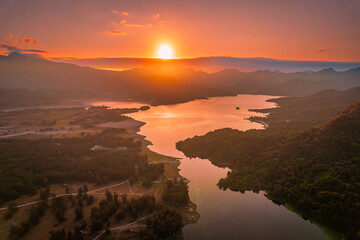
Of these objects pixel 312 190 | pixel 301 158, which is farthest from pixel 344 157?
pixel 312 190

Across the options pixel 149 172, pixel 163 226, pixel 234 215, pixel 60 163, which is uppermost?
pixel 60 163

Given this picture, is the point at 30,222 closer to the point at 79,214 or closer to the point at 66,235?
the point at 79,214

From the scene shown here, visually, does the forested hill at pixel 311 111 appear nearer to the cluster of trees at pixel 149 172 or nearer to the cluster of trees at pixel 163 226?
the cluster of trees at pixel 149 172

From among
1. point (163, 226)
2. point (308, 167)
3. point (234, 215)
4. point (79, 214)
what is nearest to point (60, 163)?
point (79, 214)

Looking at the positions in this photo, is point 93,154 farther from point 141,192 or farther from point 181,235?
point 181,235

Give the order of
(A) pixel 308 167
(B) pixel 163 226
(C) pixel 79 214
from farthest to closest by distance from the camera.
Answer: (A) pixel 308 167
(C) pixel 79 214
(B) pixel 163 226

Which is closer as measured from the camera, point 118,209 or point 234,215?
point 118,209

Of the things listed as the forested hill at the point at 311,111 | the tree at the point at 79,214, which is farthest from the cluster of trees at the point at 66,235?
the forested hill at the point at 311,111
